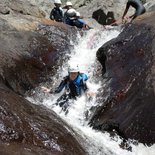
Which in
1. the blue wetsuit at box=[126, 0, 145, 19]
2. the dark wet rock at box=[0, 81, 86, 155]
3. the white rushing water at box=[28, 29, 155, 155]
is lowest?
the white rushing water at box=[28, 29, 155, 155]

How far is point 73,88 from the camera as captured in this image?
1026 centimetres

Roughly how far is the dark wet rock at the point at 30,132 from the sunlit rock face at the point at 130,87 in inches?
63.8

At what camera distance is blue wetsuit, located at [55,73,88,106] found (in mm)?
10117

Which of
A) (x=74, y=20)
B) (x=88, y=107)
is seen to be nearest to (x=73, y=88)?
(x=88, y=107)

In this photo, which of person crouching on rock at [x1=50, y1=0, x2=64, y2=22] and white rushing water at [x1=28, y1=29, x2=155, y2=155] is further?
person crouching on rock at [x1=50, y1=0, x2=64, y2=22]

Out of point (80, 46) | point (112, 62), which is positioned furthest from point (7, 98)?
point (80, 46)

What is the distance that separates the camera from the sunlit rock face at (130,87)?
8508 millimetres

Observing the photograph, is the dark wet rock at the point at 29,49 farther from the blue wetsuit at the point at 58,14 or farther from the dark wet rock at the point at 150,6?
the dark wet rock at the point at 150,6

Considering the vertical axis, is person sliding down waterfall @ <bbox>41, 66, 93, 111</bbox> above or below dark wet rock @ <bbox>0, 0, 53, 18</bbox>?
below

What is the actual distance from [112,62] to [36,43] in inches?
106

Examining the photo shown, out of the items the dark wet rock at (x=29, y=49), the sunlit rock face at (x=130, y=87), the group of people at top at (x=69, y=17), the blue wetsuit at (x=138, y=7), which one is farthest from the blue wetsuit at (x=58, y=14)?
the sunlit rock face at (x=130, y=87)

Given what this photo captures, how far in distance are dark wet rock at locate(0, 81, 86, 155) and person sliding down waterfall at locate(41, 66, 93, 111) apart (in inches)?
103

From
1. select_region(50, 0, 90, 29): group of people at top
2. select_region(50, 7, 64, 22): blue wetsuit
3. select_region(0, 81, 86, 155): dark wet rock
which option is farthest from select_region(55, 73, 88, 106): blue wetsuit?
select_region(50, 7, 64, 22): blue wetsuit

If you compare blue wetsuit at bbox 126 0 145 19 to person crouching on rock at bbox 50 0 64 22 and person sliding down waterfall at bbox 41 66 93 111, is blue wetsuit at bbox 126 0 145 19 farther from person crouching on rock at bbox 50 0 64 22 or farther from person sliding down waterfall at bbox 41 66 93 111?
person sliding down waterfall at bbox 41 66 93 111
